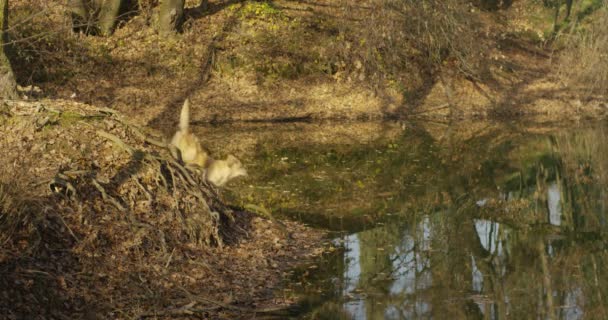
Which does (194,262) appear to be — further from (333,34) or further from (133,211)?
(333,34)

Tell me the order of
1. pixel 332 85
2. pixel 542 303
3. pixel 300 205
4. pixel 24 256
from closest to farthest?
pixel 24 256 < pixel 542 303 < pixel 300 205 < pixel 332 85

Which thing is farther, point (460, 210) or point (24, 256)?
point (460, 210)

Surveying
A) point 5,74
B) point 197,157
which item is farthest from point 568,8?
point 197,157

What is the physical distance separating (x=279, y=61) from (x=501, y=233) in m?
16.5

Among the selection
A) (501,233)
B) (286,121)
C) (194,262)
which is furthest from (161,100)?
(194,262)

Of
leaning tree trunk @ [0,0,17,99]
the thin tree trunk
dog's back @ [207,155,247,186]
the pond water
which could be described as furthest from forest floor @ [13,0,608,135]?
dog's back @ [207,155,247,186]

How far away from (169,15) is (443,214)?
16.5 m

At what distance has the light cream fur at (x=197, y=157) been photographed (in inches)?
461

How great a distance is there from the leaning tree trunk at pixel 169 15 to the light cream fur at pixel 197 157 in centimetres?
1666

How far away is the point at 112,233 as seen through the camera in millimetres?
9414

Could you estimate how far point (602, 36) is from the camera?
2405 cm

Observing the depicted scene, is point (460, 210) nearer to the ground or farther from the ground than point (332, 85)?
nearer to the ground

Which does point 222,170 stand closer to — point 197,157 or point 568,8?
point 197,157

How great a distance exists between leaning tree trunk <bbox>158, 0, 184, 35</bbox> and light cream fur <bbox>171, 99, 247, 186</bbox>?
16.7 m
